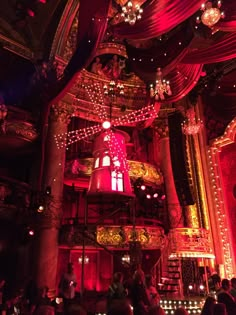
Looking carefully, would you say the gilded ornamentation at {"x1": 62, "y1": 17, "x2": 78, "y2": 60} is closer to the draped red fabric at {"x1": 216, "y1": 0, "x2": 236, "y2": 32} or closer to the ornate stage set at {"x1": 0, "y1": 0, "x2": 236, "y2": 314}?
the ornate stage set at {"x1": 0, "y1": 0, "x2": 236, "y2": 314}

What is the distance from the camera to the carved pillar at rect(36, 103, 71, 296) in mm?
9820

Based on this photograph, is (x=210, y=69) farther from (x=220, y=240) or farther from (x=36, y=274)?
(x=36, y=274)

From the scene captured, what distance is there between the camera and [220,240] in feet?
42.0

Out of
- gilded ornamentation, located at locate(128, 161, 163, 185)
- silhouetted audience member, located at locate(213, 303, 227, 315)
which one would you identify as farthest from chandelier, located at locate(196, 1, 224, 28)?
gilded ornamentation, located at locate(128, 161, 163, 185)

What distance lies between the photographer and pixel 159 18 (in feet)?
21.2

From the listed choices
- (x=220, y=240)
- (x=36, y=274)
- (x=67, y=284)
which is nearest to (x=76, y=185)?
(x=36, y=274)

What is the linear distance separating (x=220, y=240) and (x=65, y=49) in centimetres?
1052

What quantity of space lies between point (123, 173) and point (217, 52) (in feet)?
17.1

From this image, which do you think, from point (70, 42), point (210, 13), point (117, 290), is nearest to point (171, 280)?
point (117, 290)

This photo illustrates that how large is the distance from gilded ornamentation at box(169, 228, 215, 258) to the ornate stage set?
4 centimetres

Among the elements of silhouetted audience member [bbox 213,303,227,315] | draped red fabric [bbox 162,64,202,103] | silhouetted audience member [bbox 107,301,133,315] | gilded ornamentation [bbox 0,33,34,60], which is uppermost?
gilded ornamentation [bbox 0,33,34,60]

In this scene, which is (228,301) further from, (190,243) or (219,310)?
(190,243)

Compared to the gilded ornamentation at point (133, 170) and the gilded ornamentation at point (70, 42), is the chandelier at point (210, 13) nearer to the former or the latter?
the gilded ornamentation at point (70, 42)

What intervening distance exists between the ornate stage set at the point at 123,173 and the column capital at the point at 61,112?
4 cm
